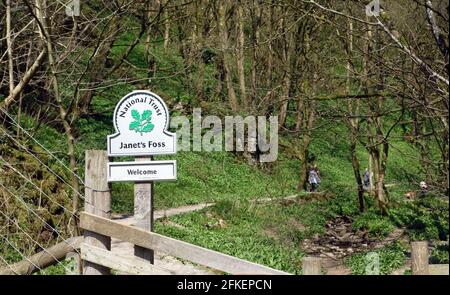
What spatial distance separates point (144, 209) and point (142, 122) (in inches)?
31.7

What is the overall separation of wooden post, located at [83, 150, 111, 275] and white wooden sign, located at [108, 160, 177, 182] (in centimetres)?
11

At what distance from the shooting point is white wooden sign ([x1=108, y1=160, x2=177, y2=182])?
284 inches

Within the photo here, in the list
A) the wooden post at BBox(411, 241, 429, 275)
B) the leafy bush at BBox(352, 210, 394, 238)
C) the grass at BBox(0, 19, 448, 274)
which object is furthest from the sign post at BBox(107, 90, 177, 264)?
the leafy bush at BBox(352, 210, 394, 238)

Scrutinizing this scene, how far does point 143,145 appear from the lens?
7.33 metres

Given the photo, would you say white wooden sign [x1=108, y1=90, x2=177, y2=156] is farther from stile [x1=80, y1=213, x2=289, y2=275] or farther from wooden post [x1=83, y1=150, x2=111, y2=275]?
stile [x1=80, y1=213, x2=289, y2=275]

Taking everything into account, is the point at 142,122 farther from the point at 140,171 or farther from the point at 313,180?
the point at 313,180

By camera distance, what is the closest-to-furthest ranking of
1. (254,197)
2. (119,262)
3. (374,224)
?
(119,262) → (374,224) → (254,197)

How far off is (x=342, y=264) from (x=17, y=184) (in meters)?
7.06

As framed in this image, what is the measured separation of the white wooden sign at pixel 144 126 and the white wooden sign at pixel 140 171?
13 centimetres

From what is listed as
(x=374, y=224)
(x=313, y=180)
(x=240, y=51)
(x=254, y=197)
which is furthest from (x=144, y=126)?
(x=240, y=51)

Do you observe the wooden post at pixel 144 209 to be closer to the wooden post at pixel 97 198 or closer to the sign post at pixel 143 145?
the sign post at pixel 143 145

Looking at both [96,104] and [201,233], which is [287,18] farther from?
[201,233]

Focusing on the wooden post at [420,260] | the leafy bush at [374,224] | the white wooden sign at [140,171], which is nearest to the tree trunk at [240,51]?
the leafy bush at [374,224]

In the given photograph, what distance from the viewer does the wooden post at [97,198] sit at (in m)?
7.30
